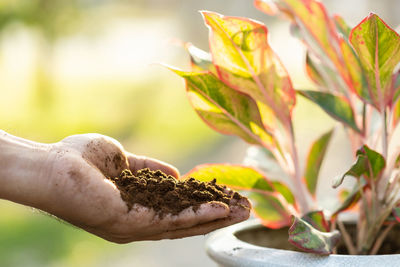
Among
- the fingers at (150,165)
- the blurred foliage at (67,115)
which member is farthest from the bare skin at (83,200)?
the blurred foliage at (67,115)

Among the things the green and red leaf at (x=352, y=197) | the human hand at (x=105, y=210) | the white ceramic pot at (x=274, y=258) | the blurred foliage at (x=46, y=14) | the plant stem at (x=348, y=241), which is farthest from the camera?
the blurred foliage at (x=46, y=14)

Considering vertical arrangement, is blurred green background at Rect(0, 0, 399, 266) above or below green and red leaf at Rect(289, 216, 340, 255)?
below

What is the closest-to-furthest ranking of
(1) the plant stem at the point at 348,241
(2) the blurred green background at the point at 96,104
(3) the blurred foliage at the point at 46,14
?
(1) the plant stem at the point at 348,241 < (2) the blurred green background at the point at 96,104 < (3) the blurred foliage at the point at 46,14

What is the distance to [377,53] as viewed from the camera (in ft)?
3.98

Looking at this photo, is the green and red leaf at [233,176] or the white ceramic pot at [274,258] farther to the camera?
the green and red leaf at [233,176]

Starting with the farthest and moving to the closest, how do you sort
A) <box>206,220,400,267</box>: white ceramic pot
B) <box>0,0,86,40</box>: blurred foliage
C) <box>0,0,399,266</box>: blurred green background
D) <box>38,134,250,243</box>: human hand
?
<box>0,0,86,40</box>: blurred foliage, <box>0,0,399,266</box>: blurred green background, <box>38,134,250,243</box>: human hand, <box>206,220,400,267</box>: white ceramic pot

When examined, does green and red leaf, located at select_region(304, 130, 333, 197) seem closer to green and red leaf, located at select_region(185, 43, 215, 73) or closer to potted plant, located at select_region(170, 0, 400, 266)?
potted plant, located at select_region(170, 0, 400, 266)

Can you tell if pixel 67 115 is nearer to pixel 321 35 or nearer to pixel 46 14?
pixel 46 14

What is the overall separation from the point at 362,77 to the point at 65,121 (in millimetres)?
6158

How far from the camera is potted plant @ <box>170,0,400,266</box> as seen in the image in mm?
1215

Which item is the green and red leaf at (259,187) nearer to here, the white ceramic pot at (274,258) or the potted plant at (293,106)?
the potted plant at (293,106)

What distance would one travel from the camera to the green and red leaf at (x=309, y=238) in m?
1.14

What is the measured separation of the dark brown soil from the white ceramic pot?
0.21 m

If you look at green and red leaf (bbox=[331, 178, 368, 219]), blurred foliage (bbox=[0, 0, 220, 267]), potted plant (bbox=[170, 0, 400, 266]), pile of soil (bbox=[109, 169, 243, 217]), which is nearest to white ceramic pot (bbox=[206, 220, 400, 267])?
potted plant (bbox=[170, 0, 400, 266])
